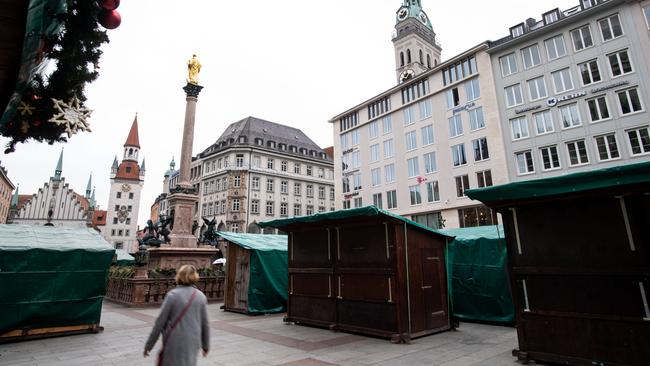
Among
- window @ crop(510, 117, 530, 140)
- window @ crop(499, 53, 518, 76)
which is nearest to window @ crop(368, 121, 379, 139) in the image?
window @ crop(499, 53, 518, 76)

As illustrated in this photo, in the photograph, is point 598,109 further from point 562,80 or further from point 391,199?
point 391,199

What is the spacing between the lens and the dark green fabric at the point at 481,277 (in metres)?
11.0

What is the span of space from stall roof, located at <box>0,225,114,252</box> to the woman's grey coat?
24.6 ft

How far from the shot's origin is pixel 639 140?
24812mm

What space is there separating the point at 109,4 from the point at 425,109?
3768 cm

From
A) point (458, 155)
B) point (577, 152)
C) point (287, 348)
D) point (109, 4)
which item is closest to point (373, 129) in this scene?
point (458, 155)

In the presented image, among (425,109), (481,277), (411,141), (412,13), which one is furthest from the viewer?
(412,13)

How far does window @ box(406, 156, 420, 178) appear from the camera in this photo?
37531 mm

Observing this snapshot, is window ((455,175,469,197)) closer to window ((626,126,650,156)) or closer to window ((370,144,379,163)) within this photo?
window ((370,144,379,163))

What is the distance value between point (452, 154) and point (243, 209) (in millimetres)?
32966

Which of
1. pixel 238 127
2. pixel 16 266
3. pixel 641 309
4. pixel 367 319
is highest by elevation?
pixel 238 127

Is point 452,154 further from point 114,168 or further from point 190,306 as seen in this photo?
point 114,168

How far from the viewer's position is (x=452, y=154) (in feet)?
113

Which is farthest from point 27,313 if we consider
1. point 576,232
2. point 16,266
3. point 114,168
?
point 114,168
